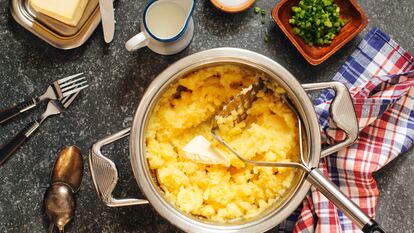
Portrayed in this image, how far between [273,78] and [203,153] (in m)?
0.25

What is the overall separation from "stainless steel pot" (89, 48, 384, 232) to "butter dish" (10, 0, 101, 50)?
0.33m

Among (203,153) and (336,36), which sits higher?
(336,36)

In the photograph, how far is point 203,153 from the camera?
4.57 ft

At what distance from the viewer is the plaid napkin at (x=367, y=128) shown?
1485 mm

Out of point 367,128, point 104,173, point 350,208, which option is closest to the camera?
point 350,208

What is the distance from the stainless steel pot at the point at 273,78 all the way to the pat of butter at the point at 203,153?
0.12 meters

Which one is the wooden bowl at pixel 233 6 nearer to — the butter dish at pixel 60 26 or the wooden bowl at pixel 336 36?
the wooden bowl at pixel 336 36

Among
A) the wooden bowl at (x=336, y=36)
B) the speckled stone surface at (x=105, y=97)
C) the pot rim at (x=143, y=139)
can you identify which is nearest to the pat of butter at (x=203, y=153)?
the pot rim at (x=143, y=139)

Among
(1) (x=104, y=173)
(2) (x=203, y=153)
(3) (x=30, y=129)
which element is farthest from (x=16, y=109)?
(2) (x=203, y=153)

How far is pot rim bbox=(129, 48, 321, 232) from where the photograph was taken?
132 centimetres

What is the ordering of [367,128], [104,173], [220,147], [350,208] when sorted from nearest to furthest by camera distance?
[350,208] → [104,173] → [220,147] → [367,128]

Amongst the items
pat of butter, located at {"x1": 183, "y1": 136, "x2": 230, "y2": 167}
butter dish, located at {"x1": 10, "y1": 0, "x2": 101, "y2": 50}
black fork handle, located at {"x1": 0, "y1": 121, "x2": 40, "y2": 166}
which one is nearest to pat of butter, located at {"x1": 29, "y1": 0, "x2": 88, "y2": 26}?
butter dish, located at {"x1": 10, "y1": 0, "x2": 101, "y2": 50}

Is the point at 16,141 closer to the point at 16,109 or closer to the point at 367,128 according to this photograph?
the point at 16,109

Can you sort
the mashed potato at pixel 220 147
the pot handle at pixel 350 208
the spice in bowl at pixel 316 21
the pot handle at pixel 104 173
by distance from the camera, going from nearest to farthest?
1. the pot handle at pixel 350 208
2. the pot handle at pixel 104 173
3. the mashed potato at pixel 220 147
4. the spice in bowl at pixel 316 21
